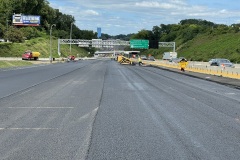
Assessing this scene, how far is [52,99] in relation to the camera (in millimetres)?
17516

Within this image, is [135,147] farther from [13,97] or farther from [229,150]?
[13,97]

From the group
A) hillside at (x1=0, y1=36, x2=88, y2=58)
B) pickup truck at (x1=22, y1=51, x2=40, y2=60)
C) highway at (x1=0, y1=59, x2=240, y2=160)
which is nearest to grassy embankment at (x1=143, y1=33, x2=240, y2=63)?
pickup truck at (x1=22, y1=51, x2=40, y2=60)

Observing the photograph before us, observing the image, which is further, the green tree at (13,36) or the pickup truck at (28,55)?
the green tree at (13,36)

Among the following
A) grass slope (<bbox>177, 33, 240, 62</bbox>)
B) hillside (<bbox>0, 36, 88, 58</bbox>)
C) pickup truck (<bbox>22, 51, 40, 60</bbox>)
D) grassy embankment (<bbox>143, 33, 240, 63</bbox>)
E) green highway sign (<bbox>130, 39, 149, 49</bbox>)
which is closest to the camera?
grassy embankment (<bbox>143, 33, 240, 63</bbox>)

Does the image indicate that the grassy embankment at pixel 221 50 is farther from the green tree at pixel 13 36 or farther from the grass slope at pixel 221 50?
the green tree at pixel 13 36

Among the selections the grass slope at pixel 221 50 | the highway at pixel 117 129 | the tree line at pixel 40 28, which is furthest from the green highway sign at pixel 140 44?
the highway at pixel 117 129

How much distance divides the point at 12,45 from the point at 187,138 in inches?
4296

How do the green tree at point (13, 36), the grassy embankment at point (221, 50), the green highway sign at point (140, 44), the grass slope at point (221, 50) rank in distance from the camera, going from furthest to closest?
the green highway sign at point (140, 44)
the green tree at point (13, 36)
the grass slope at point (221, 50)
the grassy embankment at point (221, 50)

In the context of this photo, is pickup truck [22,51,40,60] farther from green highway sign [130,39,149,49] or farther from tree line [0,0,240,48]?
green highway sign [130,39,149,49]

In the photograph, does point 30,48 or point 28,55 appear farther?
point 30,48

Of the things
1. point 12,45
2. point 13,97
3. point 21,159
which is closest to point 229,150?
point 21,159

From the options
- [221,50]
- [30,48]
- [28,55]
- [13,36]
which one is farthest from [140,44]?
[28,55]

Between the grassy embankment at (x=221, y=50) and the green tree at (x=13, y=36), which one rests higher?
the green tree at (x=13, y=36)

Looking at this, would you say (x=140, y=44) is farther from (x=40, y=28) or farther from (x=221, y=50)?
(x=40, y=28)
